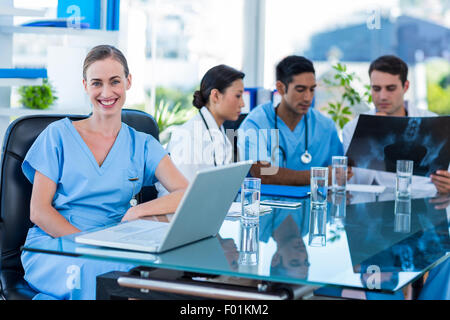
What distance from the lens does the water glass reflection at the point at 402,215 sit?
1.64 metres

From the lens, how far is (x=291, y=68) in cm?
298

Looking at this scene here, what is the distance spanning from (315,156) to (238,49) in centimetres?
166

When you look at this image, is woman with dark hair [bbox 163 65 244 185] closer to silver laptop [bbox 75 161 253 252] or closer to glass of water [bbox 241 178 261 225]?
glass of water [bbox 241 178 261 225]

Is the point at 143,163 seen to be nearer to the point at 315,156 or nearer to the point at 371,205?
the point at 371,205

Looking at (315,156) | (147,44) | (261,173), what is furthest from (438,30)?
(261,173)

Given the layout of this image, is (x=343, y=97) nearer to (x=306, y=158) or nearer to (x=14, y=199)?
(x=306, y=158)

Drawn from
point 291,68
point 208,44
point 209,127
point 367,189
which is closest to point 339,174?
point 367,189

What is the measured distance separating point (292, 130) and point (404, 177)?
0.83 m

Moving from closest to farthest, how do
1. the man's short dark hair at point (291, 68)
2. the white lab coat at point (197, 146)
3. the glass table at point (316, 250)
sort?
1. the glass table at point (316, 250)
2. the white lab coat at point (197, 146)
3. the man's short dark hair at point (291, 68)

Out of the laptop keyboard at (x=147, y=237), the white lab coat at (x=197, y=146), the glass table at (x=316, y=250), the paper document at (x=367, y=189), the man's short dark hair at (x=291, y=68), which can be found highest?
the man's short dark hair at (x=291, y=68)

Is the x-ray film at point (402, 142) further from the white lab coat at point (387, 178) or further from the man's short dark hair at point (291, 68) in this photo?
the man's short dark hair at point (291, 68)

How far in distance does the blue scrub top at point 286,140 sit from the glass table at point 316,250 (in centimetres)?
100

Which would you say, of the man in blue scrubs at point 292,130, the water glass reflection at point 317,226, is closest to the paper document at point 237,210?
the water glass reflection at point 317,226

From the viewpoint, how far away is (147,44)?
4.11 meters
